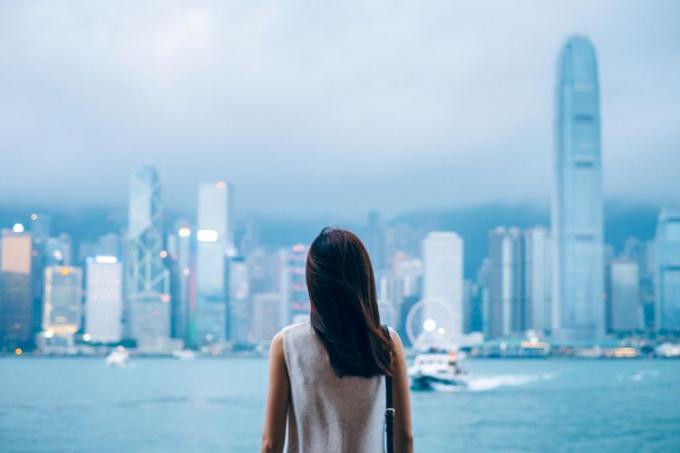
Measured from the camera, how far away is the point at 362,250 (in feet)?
5.18

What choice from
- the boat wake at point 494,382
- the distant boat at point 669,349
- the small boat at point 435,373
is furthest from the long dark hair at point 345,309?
the distant boat at point 669,349

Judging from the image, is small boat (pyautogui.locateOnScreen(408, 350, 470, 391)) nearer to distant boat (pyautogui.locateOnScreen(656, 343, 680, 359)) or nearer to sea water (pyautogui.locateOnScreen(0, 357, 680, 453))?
sea water (pyautogui.locateOnScreen(0, 357, 680, 453))

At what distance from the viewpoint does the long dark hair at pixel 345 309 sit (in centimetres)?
156

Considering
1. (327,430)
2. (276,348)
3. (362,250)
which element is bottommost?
(327,430)

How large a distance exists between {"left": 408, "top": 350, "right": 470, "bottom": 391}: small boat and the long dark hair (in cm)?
3403

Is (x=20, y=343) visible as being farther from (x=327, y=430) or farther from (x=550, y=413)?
(x=327, y=430)

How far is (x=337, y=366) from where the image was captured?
5.15 feet

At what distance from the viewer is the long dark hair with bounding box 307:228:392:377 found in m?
1.56

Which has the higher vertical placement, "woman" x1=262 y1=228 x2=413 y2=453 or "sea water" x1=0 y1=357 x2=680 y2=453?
"woman" x1=262 y1=228 x2=413 y2=453

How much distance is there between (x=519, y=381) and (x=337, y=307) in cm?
5277

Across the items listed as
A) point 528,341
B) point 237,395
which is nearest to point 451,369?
point 237,395

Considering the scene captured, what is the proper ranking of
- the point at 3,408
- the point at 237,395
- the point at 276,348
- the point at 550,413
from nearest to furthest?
the point at 276,348 < the point at 550,413 < the point at 3,408 < the point at 237,395

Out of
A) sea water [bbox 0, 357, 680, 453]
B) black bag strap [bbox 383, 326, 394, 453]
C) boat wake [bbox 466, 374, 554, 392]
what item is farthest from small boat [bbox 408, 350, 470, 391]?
black bag strap [bbox 383, 326, 394, 453]

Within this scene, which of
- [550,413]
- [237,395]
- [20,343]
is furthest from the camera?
[20,343]
